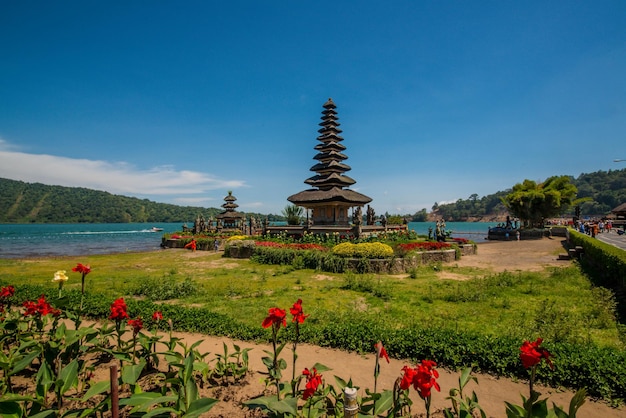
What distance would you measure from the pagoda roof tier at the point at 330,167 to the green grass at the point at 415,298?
57.5ft

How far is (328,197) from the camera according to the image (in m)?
27.3

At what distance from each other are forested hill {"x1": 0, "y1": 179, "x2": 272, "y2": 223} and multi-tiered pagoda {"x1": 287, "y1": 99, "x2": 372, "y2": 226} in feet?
362

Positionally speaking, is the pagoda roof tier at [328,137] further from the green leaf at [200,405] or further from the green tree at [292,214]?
the green leaf at [200,405]

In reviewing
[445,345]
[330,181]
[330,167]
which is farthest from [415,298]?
[330,167]

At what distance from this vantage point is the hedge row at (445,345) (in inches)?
188

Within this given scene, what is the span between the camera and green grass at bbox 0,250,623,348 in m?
7.48

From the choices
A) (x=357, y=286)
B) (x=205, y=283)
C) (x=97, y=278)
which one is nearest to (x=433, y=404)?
(x=357, y=286)

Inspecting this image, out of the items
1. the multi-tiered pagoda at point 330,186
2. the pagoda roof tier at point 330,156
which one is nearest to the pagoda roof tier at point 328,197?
the multi-tiered pagoda at point 330,186

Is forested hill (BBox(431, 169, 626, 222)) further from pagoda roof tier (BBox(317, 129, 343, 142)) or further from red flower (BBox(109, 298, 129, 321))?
red flower (BBox(109, 298, 129, 321))

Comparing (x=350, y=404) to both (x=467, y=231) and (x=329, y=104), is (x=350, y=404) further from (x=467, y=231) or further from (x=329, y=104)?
(x=467, y=231)

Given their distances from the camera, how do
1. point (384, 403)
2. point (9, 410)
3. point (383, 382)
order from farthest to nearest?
1. point (383, 382)
2. point (384, 403)
3. point (9, 410)

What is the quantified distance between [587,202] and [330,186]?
5541 inches

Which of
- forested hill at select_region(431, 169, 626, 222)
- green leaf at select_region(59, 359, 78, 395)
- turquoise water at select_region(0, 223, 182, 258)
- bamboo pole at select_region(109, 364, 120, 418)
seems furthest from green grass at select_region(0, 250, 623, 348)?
forested hill at select_region(431, 169, 626, 222)

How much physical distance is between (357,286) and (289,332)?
5.27m
